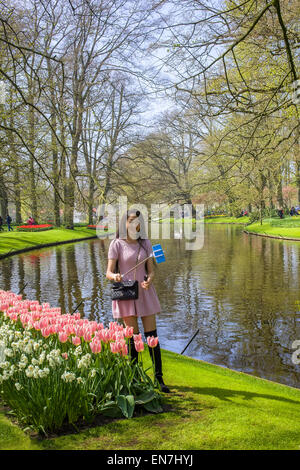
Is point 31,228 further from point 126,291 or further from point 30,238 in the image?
point 126,291

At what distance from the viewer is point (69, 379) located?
134 inches

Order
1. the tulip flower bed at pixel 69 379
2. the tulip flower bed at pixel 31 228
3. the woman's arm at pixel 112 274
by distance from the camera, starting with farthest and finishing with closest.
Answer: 1. the tulip flower bed at pixel 31 228
2. the woman's arm at pixel 112 274
3. the tulip flower bed at pixel 69 379

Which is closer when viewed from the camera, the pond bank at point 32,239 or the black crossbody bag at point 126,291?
the black crossbody bag at point 126,291

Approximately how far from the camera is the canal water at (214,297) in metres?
7.44

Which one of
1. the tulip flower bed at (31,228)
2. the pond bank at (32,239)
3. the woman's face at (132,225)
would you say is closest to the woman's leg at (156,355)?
the woman's face at (132,225)

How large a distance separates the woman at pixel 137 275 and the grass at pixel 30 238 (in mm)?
19274

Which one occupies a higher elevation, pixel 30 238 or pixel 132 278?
pixel 132 278

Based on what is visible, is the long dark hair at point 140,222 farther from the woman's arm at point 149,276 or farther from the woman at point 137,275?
the woman's arm at point 149,276

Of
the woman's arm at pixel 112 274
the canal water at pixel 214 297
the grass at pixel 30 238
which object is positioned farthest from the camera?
the grass at pixel 30 238

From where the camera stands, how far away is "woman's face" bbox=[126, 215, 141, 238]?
188 inches

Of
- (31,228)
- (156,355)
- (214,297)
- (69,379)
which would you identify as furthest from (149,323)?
(31,228)

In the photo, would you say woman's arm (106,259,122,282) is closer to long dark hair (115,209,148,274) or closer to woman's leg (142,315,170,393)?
long dark hair (115,209,148,274)

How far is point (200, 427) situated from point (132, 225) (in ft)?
6.81
